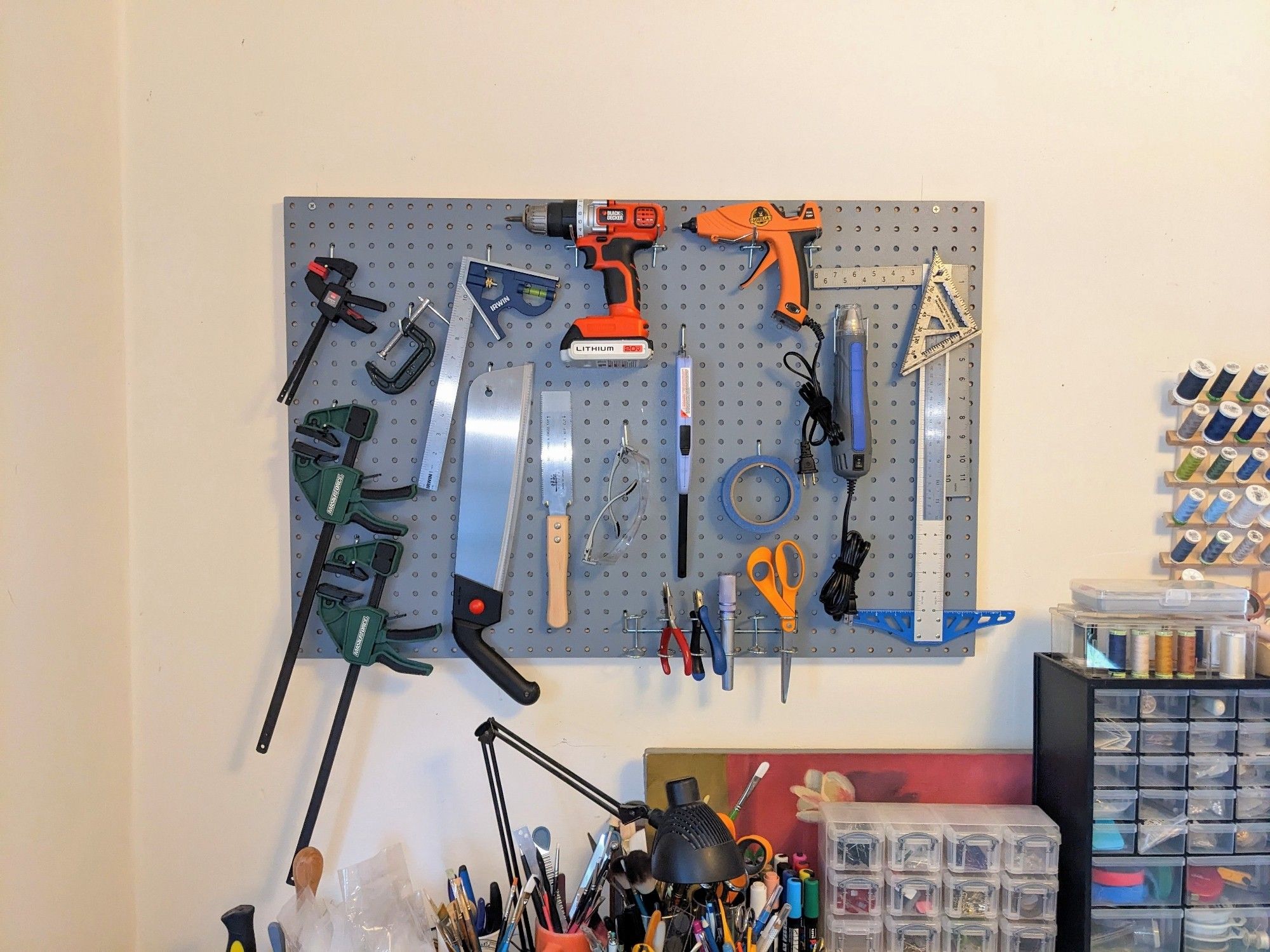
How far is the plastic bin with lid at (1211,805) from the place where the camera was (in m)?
1.23

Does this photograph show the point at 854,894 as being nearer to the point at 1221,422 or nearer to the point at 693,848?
the point at 693,848

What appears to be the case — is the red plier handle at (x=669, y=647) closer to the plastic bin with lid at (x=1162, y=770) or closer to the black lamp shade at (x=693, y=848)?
the black lamp shade at (x=693, y=848)

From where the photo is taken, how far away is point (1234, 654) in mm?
1236

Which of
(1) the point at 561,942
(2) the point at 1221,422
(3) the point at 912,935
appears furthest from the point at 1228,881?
(1) the point at 561,942

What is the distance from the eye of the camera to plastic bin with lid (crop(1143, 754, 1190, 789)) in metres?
1.23

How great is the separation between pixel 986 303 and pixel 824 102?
462mm

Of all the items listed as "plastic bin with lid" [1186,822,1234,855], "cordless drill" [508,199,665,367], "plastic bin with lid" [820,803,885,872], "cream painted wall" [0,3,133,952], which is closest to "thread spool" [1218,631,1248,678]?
"plastic bin with lid" [1186,822,1234,855]

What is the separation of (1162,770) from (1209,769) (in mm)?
67

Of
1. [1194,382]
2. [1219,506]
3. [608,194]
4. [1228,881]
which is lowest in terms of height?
[1228,881]

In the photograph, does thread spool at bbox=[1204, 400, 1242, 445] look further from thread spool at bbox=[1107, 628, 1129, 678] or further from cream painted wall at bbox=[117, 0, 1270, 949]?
thread spool at bbox=[1107, 628, 1129, 678]

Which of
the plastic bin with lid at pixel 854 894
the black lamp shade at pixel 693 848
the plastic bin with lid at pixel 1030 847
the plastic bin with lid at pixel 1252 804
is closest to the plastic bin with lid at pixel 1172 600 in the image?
the plastic bin with lid at pixel 1252 804

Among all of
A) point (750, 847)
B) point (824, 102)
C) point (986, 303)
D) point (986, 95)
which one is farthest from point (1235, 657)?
point (824, 102)

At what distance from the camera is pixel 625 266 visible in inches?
52.2

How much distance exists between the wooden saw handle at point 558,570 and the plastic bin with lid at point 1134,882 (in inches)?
37.4
